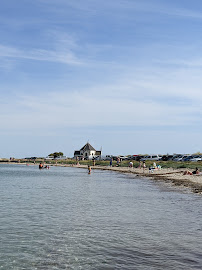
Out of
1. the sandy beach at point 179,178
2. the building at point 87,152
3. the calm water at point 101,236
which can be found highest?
the building at point 87,152

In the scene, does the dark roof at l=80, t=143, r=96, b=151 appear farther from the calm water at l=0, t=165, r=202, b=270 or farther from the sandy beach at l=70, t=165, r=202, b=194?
the calm water at l=0, t=165, r=202, b=270

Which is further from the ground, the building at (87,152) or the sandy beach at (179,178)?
the building at (87,152)

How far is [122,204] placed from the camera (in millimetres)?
22797

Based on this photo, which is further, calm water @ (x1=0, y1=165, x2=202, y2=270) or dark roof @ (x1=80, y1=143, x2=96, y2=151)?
dark roof @ (x1=80, y1=143, x2=96, y2=151)

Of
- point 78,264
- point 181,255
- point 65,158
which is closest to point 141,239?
point 181,255

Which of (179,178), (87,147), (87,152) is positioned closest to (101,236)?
(179,178)

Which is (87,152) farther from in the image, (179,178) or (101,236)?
(101,236)

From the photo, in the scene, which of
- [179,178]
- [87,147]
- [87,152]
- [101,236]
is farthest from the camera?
[87,147]

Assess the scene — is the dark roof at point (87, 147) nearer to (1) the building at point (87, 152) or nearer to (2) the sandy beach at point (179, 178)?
(1) the building at point (87, 152)

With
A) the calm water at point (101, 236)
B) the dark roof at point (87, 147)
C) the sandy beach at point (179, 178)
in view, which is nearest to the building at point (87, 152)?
the dark roof at point (87, 147)

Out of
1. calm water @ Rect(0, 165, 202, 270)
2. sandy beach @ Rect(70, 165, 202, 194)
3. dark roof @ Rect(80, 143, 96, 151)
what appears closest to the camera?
calm water @ Rect(0, 165, 202, 270)

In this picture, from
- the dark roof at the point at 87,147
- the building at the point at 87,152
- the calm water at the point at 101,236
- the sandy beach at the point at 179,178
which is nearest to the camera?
the calm water at the point at 101,236

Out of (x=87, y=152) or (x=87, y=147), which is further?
(x=87, y=147)

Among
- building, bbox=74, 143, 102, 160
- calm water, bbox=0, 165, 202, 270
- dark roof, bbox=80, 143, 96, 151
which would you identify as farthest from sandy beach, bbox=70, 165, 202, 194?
dark roof, bbox=80, 143, 96, 151
